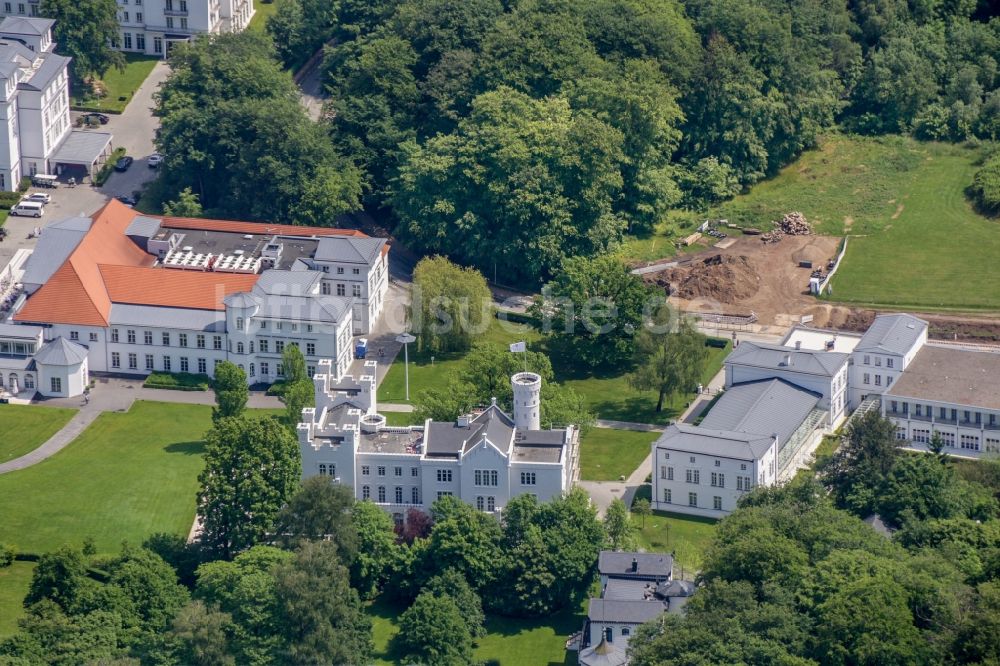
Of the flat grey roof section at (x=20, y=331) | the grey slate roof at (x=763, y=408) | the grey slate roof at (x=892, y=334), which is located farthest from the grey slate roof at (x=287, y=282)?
the grey slate roof at (x=892, y=334)

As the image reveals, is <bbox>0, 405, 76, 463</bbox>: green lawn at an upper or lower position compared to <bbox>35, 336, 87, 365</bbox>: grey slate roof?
lower

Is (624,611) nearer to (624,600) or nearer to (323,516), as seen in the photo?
(624,600)

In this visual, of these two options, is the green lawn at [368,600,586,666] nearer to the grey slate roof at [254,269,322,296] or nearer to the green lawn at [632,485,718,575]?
the green lawn at [632,485,718,575]

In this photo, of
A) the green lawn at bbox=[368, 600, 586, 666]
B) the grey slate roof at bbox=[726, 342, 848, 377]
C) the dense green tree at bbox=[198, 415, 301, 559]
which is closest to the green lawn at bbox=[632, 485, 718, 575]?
the green lawn at bbox=[368, 600, 586, 666]

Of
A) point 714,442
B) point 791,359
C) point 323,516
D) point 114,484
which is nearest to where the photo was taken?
point 323,516

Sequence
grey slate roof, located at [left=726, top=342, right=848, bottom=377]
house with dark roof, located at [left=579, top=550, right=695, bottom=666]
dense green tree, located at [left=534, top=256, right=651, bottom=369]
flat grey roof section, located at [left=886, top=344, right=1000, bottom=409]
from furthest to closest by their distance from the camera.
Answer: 1. dense green tree, located at [left=534, top=256, right=651, bottom=369]
2. grey slate roof, located at [left=726, top=342, right=848, bottom=377]
3. flat grey roof section, located at [left=886, top=344, right=1000, bottom=409]
4. house with dark roof, located at [left=579, top=550, right=695, bottom=666]

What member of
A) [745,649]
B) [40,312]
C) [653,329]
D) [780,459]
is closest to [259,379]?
[40,312]

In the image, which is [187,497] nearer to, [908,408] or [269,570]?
[269,570]

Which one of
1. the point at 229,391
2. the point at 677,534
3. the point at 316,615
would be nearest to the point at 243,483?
the point at 316,615
